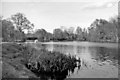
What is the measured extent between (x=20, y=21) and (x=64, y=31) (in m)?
64.4

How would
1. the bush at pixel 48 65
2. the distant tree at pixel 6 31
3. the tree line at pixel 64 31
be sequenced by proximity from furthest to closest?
the tree line at pixel 64 31 → the distant tree at pixel 6 31 → the bush at pixel 48 65

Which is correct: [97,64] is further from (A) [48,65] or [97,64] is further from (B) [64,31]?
(B) [64,31]

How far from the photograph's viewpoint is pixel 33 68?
12.2 m

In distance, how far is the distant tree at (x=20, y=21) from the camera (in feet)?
145

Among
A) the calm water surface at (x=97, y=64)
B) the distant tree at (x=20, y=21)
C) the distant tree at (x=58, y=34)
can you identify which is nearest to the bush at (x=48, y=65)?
the calm water surface at (x=97, y=64)

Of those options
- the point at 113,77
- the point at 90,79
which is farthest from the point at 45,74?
the point at 113,77

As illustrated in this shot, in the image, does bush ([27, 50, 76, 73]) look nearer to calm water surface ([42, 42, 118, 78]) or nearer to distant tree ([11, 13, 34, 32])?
calm water surface ([42, 42, 118, 78])

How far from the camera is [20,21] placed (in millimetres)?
44625

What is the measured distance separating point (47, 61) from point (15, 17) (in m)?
A: 36.2

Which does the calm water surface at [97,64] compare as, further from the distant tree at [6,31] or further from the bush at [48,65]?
the distant tree at [6,31]

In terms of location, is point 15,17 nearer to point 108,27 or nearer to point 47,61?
point 47,61

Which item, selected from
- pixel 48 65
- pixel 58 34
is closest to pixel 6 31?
pixel 48 65

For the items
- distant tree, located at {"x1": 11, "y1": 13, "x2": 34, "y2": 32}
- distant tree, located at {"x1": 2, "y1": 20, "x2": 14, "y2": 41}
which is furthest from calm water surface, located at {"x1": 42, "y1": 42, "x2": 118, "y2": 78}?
distant tree, located at {"x1": 11, "y1": 13, "x2": 34, "y2": 32}

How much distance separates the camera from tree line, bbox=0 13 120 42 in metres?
35.7
